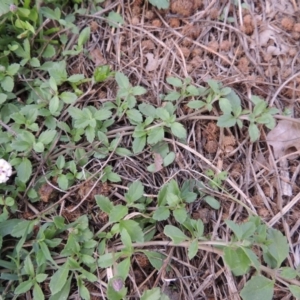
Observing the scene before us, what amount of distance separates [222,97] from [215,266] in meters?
0.66

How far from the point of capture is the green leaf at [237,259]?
1282 mm

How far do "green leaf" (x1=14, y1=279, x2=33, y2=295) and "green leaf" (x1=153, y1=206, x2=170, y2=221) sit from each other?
0.48m

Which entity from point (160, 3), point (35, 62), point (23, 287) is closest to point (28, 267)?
point (23, 287)

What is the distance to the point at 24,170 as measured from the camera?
1515 mm

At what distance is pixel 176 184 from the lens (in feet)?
4.83

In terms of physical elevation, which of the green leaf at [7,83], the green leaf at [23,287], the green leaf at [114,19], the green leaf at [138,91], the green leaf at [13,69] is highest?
→ the green leaf at [114,19]

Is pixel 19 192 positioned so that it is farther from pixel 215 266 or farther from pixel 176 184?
pixel 215 266

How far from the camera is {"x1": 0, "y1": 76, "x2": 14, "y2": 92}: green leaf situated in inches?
64.1

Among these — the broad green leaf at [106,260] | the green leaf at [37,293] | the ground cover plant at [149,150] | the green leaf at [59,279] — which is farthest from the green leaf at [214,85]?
the green leaf at [37,293]

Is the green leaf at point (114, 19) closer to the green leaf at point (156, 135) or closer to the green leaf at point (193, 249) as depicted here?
the green leaf at point (156, 135)

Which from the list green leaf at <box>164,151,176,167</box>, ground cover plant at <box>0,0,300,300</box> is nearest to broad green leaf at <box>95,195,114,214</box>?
ground cover plant at <box>0,0,300,300</box>

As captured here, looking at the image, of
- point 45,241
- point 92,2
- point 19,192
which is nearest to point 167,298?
point 45,241

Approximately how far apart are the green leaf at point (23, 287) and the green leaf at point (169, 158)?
0.64 m

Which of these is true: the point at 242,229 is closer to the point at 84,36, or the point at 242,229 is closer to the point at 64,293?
the point at 64,293
